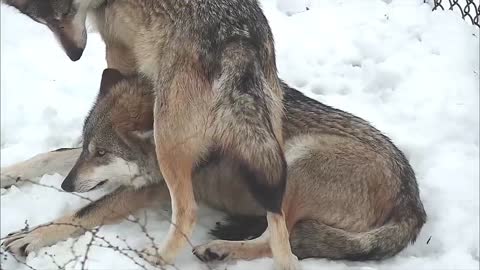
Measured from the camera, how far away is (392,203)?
4469 mm

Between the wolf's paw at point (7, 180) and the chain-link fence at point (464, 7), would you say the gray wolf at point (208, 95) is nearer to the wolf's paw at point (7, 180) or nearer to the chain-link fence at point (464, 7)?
the wolf's paw at point (7, 180)

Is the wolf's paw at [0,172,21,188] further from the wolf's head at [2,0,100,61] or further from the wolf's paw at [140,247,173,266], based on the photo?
the wolf's paw at [140,247,173,266]

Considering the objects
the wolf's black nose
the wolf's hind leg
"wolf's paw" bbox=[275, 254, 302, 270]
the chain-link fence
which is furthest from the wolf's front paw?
the chain-link fence

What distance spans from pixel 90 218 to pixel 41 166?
2.36 feet

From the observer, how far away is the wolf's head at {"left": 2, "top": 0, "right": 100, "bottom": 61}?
4.84m

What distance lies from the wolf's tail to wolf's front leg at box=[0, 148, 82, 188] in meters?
1.71

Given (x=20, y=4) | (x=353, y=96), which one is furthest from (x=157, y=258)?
(x=353, y=96)

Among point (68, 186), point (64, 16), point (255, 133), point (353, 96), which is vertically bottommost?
point (353, 96)

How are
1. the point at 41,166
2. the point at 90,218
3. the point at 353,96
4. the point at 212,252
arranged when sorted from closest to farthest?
1. the point at 212,252
2. the point at 90,218
3. the point at 41,166
4. the point at 353,96

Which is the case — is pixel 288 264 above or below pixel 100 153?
below

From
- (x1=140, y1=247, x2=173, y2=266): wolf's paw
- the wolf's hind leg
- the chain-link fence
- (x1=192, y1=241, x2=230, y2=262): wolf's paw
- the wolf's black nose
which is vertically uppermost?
the wolf's hind leg

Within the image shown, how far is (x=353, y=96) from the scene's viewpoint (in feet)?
19.4

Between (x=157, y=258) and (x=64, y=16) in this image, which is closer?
(x=157, y=258)

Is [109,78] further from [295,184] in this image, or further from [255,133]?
[295,184]
